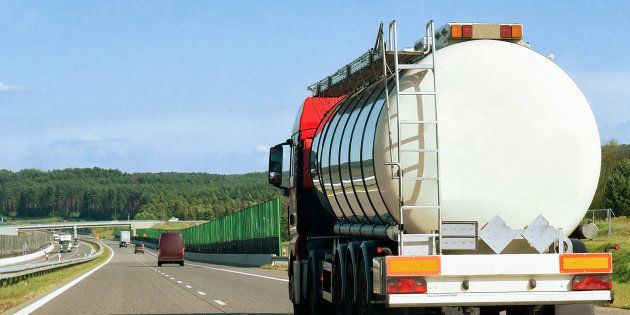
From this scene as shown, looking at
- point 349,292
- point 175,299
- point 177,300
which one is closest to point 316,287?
point 349,292

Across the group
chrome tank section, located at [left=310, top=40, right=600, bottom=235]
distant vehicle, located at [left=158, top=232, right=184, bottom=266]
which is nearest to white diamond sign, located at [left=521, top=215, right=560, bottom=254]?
chrome tank section, located at [left=310, top=40, right=600, bottom=235]

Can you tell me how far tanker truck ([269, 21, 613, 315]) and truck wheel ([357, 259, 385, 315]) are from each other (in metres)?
0.01

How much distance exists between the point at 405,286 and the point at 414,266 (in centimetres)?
21

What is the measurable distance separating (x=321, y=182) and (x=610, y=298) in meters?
5.12

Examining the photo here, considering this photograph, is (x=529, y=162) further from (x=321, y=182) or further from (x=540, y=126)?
(x=321, y=182)

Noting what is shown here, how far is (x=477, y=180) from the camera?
10.4m

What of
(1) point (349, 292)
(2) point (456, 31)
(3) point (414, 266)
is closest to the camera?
(3) point (414, 266)

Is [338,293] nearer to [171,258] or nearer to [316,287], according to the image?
[316,287]

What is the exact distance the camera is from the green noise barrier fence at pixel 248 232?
175ft

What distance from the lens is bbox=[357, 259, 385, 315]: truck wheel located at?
10.6 meters

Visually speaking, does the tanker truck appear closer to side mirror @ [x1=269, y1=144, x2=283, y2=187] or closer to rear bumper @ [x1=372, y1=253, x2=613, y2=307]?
rear bumper @ [x1=372, y1=253, x2=613, y2=307]

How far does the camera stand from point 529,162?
10445mm

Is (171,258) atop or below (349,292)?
below

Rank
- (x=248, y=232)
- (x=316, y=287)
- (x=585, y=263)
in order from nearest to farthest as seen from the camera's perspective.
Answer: (x=585, y=263) → (x=316, y=287) → (x=248, y=232)
